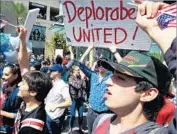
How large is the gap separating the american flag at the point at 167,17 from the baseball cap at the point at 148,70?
0.31m

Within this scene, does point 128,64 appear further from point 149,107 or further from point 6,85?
point 6,85

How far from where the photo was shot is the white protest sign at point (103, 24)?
9.94 ft

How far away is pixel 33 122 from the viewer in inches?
114

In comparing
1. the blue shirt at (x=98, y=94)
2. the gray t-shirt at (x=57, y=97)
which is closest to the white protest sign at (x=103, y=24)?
the blue shirt at (x=98, y=94)

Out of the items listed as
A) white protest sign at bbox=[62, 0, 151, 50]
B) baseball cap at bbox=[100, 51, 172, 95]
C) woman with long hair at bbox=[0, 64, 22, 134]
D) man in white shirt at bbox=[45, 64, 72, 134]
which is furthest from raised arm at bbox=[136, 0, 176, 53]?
man in white shirt at bbox=[45, 64, 72, 134]

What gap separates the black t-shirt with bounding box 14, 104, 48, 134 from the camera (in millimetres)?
2848

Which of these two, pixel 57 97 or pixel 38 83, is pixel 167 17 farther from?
pixel 57 97

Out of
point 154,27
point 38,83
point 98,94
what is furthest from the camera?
point 98,94

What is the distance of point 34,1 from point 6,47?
3037 cm

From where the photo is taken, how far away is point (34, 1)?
114 ft

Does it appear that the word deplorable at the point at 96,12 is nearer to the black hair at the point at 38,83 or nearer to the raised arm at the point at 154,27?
the black hair at the point at 38,83

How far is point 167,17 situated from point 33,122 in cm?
162

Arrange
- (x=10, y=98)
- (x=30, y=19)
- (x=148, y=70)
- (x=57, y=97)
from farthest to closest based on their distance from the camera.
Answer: (x=57, y=97) < (x=10, y=98) < (x=30, y=19) < (x=148, y=70)

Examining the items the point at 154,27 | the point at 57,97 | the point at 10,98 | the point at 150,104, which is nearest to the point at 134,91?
the point at 150,104
